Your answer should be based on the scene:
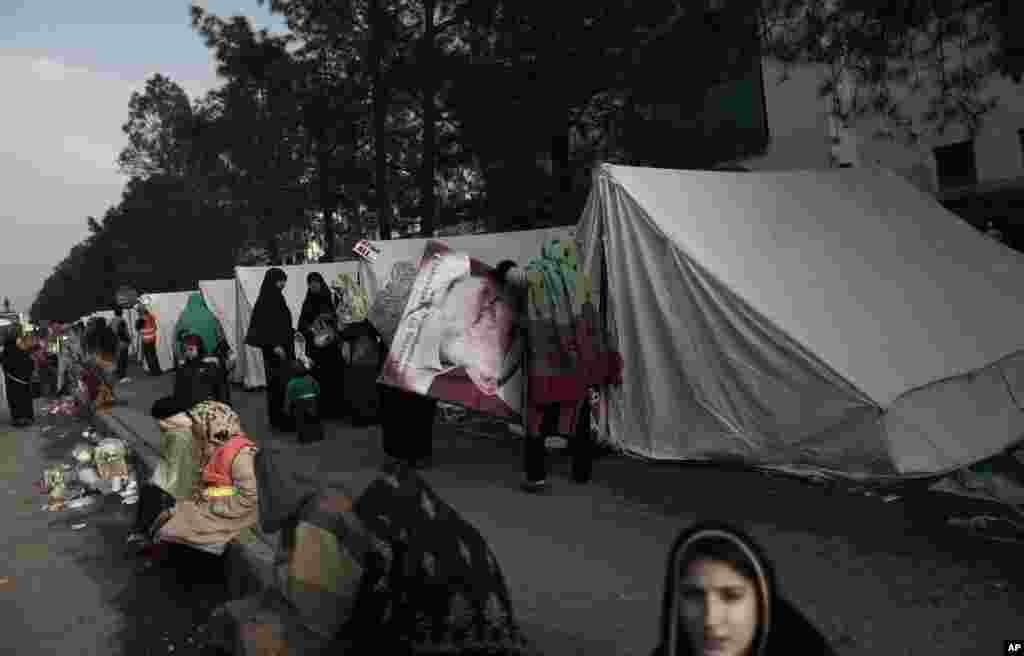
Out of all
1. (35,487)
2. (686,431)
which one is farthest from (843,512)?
(35,487)

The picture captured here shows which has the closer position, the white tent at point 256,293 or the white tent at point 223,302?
the white tent at point 256,293

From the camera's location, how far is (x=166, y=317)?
18453 mm

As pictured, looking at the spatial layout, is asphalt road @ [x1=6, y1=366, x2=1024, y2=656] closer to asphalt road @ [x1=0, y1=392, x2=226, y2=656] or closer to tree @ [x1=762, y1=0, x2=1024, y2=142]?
asphalt road @ [x1=0, y1=392, x2=226, y2=656]

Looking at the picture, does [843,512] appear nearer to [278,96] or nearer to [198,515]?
[198,515]

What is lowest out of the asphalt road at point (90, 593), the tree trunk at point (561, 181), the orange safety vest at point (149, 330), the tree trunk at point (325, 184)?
the asphalt road at point (90, 593)

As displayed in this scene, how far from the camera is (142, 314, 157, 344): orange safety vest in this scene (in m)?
17.0

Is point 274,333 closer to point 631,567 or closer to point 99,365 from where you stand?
point 99,365

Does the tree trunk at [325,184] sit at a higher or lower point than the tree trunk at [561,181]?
higher

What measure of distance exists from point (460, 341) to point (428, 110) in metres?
6.34

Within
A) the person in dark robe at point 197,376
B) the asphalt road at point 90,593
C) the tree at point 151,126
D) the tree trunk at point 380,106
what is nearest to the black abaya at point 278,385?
the person in dark robe at point 197,376

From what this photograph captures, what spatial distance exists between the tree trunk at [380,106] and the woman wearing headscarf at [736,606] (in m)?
10.9

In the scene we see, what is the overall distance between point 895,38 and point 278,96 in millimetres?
9646

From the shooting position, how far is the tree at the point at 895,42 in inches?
199

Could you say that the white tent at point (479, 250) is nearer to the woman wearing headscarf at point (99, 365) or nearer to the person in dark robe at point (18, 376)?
the woman wearing headscarf at point (99, 365)
